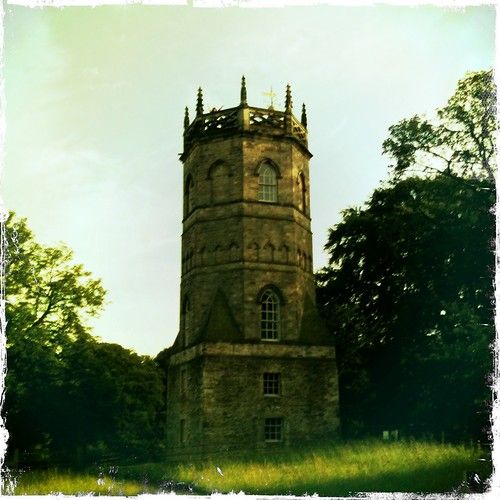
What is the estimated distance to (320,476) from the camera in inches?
802

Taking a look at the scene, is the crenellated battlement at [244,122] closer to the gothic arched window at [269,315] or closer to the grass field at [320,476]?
the gothic arched window at [269,315]

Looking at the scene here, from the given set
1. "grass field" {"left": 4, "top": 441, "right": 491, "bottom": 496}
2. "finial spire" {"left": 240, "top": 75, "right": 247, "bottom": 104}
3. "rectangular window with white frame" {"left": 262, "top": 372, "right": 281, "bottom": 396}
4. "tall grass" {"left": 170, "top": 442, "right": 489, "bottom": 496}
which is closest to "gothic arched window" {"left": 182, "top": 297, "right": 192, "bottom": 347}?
"rectangular window with white frame" {"left": 262, "top": 372, "right": 281, "bottom": 396}

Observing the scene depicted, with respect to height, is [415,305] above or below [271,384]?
above

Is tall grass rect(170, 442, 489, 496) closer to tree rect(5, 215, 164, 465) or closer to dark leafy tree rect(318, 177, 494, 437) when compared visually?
dark leafy tree rect(318, 177, 494, 437)

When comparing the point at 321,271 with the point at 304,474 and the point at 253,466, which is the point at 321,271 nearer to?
the point at 253,466

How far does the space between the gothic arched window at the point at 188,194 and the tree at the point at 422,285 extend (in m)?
8.50

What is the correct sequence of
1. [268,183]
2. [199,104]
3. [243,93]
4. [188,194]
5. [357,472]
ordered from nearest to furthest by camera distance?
[357,472] < [268,183] < [243,93] < [199,104] < [188,194]

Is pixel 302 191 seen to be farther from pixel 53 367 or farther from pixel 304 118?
pixel 53 367

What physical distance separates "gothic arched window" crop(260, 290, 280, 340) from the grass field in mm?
6285

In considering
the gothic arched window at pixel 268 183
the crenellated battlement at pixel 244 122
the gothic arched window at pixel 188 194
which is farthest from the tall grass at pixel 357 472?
the crenellated battlement at pixel 244 122

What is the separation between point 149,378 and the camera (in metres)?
44.0

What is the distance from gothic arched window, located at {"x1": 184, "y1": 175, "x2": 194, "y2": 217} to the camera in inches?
1353

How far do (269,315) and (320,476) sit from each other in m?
12.2

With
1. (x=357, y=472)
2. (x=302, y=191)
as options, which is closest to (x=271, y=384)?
(x=302, y=191)
